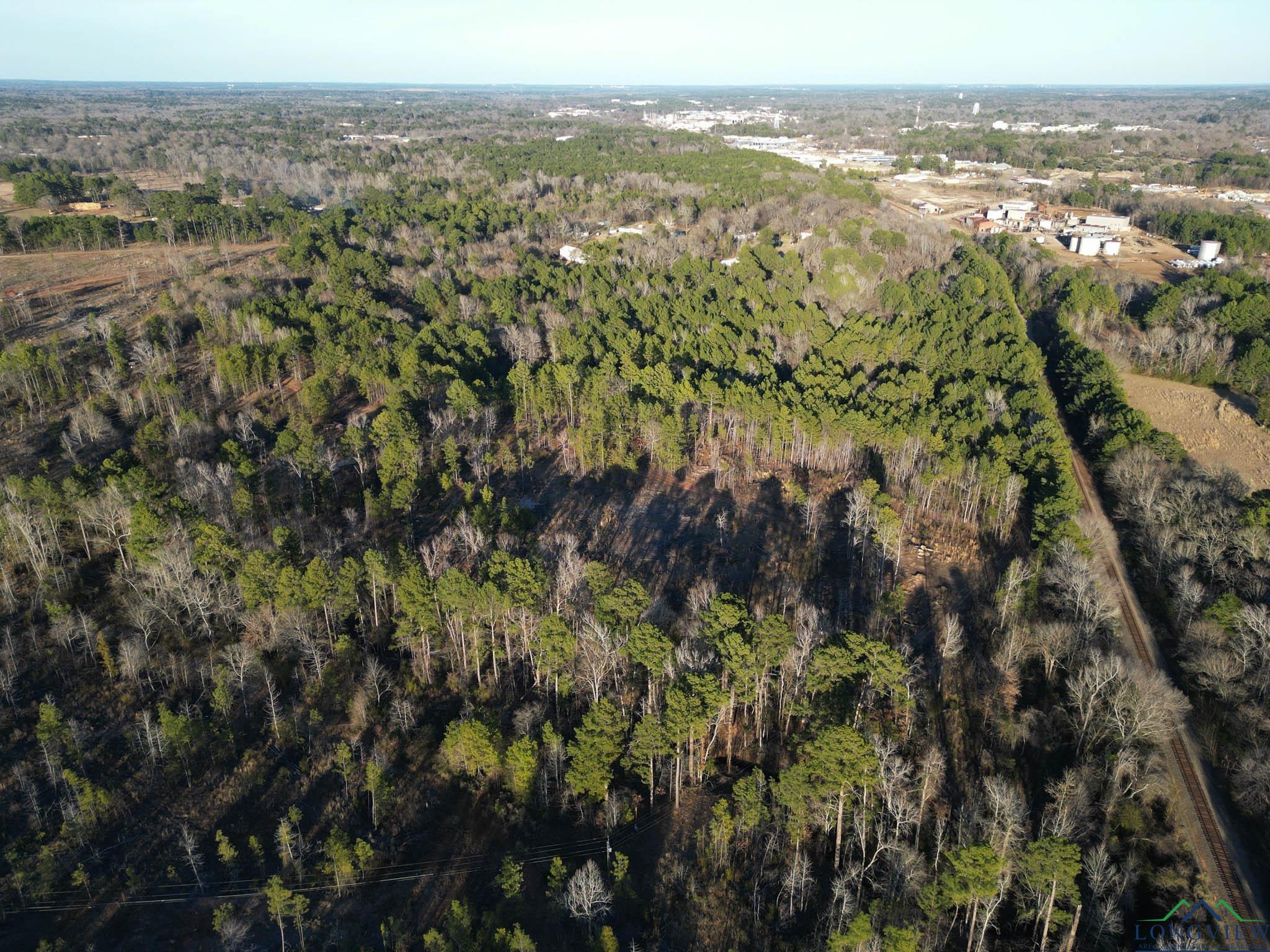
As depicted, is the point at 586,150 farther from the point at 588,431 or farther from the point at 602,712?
the point at 602,712

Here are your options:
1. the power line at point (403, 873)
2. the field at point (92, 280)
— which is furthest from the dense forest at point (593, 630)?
the field at point (92, 280)

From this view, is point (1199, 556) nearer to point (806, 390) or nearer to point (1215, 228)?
point (806, 390)

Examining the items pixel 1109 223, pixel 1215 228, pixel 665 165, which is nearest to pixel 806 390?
pixel 1215 228

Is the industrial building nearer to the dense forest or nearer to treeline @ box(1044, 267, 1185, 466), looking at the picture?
treeline @ box(1044, 267, 1185, 466)

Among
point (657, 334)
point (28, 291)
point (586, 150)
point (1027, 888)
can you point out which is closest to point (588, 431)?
point (657, 334)

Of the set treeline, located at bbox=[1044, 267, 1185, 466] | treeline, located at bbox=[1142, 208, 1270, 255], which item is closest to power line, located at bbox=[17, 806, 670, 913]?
treeline, located at bbox=[1044, 267, 1185, 466]

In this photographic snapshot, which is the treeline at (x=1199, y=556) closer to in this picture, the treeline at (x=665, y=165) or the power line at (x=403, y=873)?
the power line at (x=403, y=873)

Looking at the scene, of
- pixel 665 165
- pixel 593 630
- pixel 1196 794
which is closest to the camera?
pixel 1196 794
